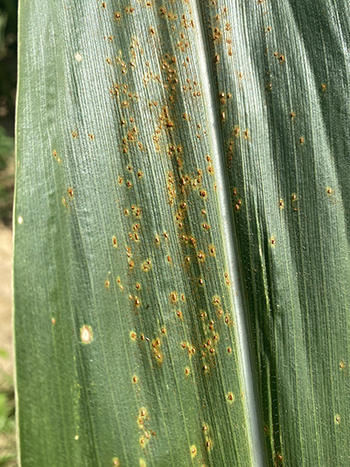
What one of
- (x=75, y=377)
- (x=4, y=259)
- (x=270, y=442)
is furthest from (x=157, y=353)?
(x=4, y=259)

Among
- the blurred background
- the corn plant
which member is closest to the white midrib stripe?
the corn plant

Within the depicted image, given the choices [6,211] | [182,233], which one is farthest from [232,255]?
[6,211]

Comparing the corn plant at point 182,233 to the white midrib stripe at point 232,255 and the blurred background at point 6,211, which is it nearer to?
the white midrib stripe at point 232,255

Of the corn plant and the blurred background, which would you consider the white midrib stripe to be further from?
the blurred background

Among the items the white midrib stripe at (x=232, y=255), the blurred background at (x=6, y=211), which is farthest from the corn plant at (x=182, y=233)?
the blurred background at (x=6, y=211)

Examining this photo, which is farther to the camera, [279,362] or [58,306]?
[279,362]

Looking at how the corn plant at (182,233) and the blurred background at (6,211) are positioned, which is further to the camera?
the blurred background at (6,211)

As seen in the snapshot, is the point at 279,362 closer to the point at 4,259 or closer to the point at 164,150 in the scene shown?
the point at 164,150
